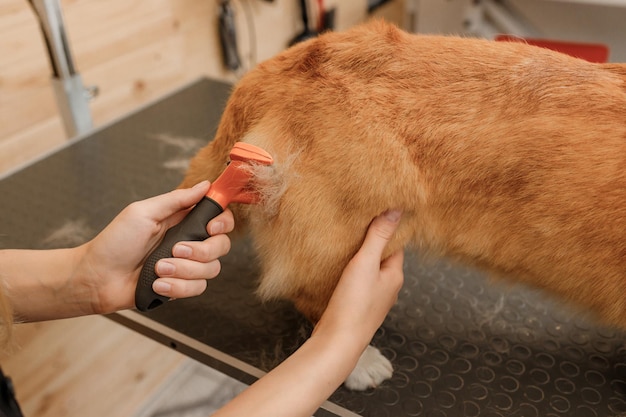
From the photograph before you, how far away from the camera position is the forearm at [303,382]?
26.1 inches

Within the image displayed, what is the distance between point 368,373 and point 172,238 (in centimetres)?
38

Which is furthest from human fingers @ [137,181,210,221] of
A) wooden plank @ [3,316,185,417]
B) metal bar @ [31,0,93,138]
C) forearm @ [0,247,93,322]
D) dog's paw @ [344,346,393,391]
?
wooden plank @ [3,316,185,417]

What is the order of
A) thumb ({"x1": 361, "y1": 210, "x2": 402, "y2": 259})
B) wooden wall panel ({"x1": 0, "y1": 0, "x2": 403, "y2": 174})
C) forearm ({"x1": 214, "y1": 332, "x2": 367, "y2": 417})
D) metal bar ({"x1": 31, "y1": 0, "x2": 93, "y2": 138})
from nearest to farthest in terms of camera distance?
forearm ({"x1": 214, "y1": 332, "x2": 367, "y2": 417})
thumb ({"x1": 361, "y1": 210, "x2": 402, "y2": 259})
metal bar ({"x1": 31, "y1": 0, "x2": 93, "y2": 138})
wooden wall panel ({"x1": 0, "y1": 0, "x2": 403, "y2": 174})

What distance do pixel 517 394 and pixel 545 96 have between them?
464 mm

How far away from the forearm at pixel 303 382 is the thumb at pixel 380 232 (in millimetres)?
141

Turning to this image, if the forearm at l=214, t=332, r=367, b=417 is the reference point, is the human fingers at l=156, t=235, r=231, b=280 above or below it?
above

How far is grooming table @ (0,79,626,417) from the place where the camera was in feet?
2.77

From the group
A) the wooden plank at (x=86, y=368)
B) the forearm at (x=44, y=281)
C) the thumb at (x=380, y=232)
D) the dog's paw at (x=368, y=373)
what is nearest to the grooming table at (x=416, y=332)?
the dog's paw at (x=368, y=373)

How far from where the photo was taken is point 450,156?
776 millimetres

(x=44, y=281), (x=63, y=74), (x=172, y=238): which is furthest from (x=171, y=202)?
(x=63, y=74)

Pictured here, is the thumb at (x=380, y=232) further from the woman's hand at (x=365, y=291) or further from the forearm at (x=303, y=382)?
the forearm at (x=303, y=382)

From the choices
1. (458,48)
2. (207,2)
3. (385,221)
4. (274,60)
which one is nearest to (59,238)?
(274,60)

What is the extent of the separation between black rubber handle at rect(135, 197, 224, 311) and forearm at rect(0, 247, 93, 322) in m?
0.15

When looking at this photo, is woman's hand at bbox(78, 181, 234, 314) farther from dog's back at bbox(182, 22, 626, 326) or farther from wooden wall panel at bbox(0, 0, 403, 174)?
wooden wall panel at bbox(0, 0, 403, 174)
